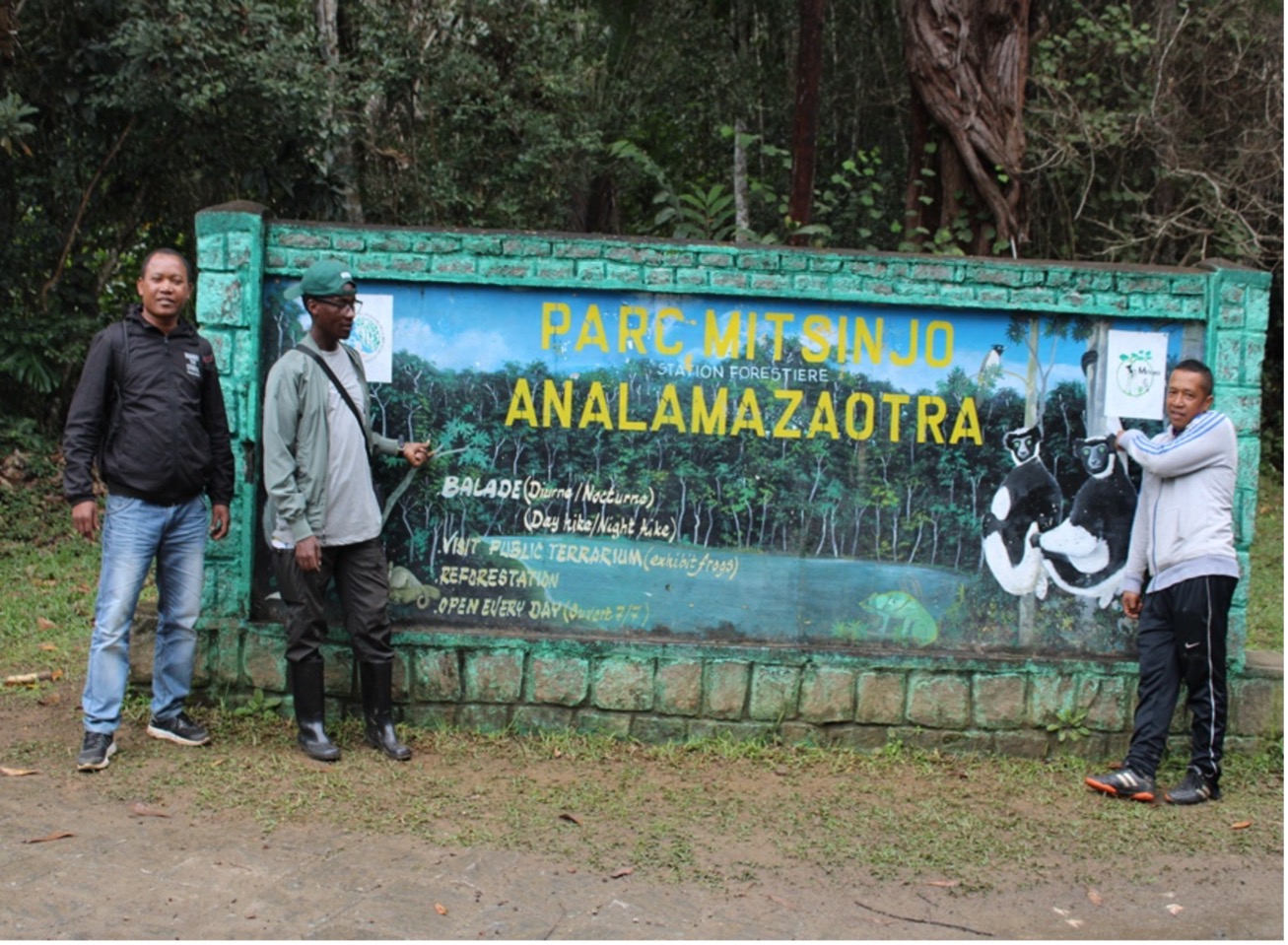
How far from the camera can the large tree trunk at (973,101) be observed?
957 centimetres

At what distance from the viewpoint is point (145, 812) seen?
4449mm

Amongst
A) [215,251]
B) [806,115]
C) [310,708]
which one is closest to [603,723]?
[310,708]

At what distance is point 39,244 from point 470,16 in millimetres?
4271

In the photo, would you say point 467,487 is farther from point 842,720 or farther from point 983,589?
point 983,589

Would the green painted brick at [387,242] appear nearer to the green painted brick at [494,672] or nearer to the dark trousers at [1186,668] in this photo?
the green painted brick at [494,672]

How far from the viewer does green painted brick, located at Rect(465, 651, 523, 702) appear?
5398mm

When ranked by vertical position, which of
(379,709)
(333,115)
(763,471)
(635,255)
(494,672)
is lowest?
(379,709)

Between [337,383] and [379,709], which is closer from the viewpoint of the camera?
[337,383]

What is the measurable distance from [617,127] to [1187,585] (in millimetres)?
10293

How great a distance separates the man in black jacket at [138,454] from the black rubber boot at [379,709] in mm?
782

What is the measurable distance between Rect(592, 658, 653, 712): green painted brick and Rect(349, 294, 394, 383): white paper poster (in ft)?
4.95

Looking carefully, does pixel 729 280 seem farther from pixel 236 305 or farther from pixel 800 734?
pixel 236 305

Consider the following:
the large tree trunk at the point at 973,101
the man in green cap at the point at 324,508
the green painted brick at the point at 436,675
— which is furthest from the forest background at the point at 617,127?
the green painted brick at the point at 436,675

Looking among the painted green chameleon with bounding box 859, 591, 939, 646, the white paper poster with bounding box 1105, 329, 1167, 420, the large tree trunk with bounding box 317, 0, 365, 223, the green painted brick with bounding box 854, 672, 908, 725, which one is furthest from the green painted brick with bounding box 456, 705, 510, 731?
the large tree trunk with bounding box 317, 0, 365, 223
